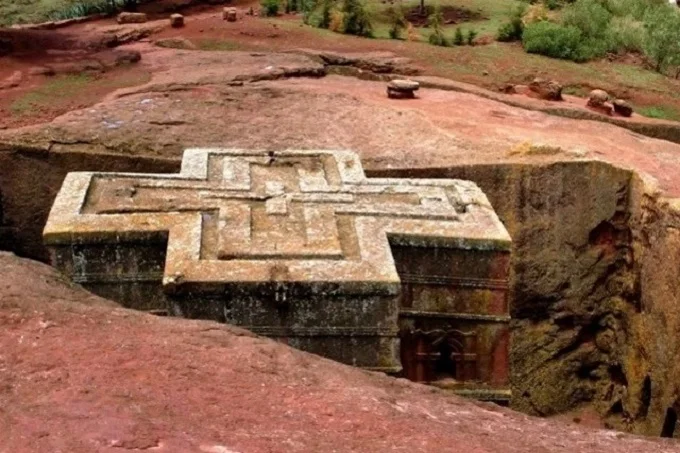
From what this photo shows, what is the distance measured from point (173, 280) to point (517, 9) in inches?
756

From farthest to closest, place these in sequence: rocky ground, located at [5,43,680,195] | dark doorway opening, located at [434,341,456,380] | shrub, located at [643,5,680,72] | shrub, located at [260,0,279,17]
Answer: shrub, located at [260,0,279,17] → shrub, located at [643,5,680,72] → rocky ground, located at [5,43,680,195] → dark doorway opening, located at [434,341,456,380]

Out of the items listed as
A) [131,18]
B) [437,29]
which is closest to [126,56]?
[131,18]

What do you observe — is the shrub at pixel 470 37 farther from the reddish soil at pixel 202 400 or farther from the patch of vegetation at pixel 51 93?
the reddish soil at pixel 202 400

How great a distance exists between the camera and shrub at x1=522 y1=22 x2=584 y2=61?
19406mm

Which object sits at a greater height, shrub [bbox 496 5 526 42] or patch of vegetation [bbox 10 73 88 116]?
shrub [bbox 496 5 526 42]

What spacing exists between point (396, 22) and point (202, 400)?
19.0 m

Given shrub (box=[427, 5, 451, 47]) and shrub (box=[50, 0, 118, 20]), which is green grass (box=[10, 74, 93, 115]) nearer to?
shrub (box=[50, 0, 118, 20])

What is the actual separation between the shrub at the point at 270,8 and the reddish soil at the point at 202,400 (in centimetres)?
1795

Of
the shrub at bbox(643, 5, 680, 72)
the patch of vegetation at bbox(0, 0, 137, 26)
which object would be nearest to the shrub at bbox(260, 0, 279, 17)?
the patch of vegetation at bbox(0, 0, 137, 26)

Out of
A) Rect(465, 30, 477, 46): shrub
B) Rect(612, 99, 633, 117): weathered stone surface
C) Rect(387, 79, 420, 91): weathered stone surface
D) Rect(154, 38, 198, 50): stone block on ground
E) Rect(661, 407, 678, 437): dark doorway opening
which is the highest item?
Rect(154, 38, 198, 50): stone block on ground

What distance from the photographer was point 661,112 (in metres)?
16.0

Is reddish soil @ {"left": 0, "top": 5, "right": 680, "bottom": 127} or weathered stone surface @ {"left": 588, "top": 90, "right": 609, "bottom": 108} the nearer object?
weathered stone surface @ {"left": 588, "top": 90, "right": 609, "bottom": 108}

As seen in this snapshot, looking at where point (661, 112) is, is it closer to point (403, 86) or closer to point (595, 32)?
point (595, 32)

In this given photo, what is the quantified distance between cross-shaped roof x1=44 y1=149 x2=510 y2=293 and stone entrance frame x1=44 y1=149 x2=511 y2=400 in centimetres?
1
